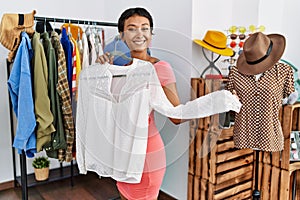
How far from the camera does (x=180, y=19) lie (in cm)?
180

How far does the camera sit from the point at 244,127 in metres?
1.58

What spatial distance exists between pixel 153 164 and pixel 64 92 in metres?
0.80

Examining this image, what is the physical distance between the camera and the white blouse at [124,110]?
0.83 meters

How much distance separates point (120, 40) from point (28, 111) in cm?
93

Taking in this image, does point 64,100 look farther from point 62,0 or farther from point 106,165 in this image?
point 62,0

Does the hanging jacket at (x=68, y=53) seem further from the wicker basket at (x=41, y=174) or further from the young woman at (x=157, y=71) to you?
the wicker basket at (x=41, y=174)

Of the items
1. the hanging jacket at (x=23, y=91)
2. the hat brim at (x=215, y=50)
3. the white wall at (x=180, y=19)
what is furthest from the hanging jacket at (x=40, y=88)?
the hat brim at (x=215, y=50)

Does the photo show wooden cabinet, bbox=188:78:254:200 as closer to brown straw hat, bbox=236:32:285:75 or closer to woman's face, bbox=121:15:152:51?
brown straw hat, bbox=236:32:285:75

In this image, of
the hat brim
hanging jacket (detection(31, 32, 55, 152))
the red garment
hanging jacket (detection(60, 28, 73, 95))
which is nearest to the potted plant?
hanging jacket (detection(31, 32, 55, 152))

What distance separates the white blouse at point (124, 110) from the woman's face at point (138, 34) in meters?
0.05

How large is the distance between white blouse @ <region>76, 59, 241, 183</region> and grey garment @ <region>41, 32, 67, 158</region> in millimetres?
588

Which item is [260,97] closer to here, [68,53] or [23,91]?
[68,53]

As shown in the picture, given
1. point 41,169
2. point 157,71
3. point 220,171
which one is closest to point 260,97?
point 220,171

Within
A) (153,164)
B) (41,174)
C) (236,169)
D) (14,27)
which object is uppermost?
(14,27)
